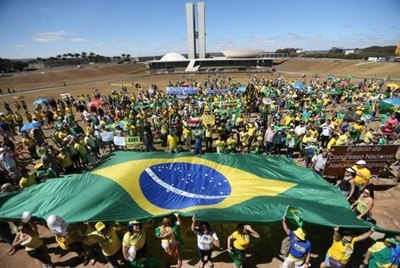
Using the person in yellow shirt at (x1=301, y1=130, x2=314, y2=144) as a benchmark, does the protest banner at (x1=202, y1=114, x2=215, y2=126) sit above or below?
above

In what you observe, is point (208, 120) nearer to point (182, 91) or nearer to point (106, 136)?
point (106, 136)

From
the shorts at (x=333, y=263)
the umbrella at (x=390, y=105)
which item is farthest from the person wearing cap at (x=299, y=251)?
the umbrella at (x=390, y=105)

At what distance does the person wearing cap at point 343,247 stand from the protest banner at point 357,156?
3888 millimetres

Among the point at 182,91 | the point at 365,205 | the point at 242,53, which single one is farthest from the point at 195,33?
the point at 365,205

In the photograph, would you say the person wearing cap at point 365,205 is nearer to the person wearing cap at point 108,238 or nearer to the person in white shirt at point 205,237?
the person in white shirt at point 205,237

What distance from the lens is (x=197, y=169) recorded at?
7672 mm

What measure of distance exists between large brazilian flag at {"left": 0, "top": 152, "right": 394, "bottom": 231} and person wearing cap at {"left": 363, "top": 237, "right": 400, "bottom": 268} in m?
0.49

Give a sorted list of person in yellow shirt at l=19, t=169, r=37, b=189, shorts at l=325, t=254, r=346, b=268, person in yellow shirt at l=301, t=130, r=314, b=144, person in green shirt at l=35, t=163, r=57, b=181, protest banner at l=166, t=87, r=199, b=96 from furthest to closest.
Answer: protest banner at l=166, t=87, r=199, b=96
person in yellow shirt at l=301, t=130, r=314, b=144
person in green shirt at l=35, t=163, r=57, b=181
person in yellow shirt at l=19, t=169, r=37, b=189
shorts at l=325, t=254, r=346, b=268

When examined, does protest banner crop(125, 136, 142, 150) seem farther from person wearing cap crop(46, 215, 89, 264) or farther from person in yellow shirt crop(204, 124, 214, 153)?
person wearing cap crop(46, 215, 89, 264)

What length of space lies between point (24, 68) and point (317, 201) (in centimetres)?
10320

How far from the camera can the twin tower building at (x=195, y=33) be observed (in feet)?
338

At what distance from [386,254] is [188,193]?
14.4 feet

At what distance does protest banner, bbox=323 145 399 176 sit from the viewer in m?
8.41

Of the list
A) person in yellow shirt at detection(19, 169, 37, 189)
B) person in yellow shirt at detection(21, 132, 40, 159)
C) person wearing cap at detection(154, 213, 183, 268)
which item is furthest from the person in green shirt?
person in yellow shirt at detection(21, 132, 40, 159)
